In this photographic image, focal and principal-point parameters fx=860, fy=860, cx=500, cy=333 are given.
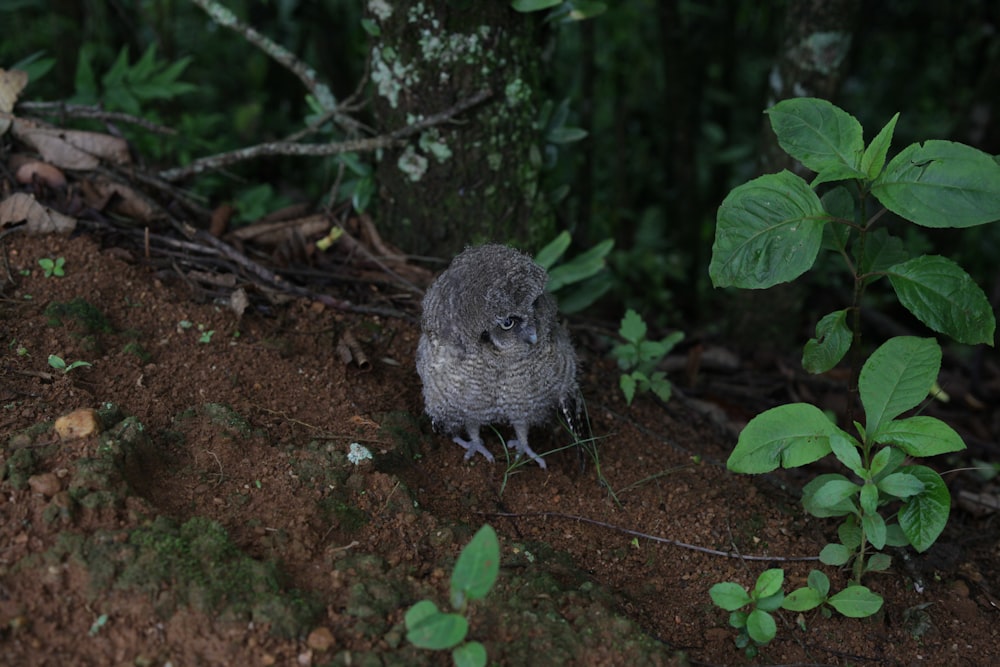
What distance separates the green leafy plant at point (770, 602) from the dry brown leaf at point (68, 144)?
3.60m

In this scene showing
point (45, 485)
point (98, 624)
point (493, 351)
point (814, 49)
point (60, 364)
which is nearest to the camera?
point (98, 624)

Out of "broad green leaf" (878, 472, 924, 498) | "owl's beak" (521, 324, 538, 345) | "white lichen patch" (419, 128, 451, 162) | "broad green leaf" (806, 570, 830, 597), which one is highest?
"white lichen patch" (419, 128, 451, 162)

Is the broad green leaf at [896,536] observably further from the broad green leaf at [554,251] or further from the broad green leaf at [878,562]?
the broad green leaf at [554,251]

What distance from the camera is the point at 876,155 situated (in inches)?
114

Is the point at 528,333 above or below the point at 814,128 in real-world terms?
below

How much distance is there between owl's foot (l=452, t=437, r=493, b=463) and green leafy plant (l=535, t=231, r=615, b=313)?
3.02 ft

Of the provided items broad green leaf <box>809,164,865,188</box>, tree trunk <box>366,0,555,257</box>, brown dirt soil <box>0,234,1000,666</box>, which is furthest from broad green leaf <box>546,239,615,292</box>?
broad green leaf <box>809,164,865,188</box>

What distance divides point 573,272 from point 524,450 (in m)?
1.11

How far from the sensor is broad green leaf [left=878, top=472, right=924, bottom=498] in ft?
9.33

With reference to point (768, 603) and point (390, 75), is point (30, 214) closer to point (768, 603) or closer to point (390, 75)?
point (390, 75)

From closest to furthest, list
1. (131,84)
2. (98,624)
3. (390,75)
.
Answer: (98,624) → (390,75) → (131,84)

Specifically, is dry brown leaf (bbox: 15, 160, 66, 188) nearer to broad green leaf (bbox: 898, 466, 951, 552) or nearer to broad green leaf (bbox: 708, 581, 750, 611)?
broad green leaf (bbox: 708, 581, 750, 611)

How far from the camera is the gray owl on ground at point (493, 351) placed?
334cm

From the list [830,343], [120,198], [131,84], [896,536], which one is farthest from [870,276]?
[131,84]
